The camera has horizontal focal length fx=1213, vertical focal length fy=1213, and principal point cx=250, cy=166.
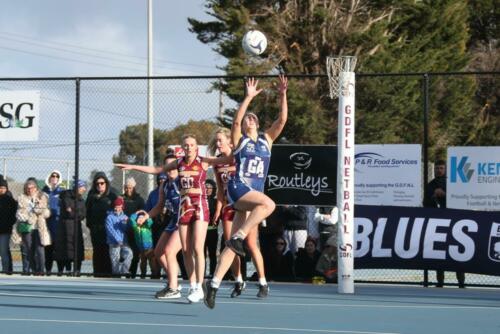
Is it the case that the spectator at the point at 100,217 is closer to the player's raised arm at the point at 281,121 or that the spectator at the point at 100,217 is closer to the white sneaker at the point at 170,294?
the white sneaker at the point at 170,294

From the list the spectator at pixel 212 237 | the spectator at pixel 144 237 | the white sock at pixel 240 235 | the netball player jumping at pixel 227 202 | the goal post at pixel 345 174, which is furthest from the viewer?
the spectator at pixel 144 237

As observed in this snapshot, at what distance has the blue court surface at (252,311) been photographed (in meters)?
11.4

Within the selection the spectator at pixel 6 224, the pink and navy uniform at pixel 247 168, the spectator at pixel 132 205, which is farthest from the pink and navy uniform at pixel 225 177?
the spectator at pixel 6 224

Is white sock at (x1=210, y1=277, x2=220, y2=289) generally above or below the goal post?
below

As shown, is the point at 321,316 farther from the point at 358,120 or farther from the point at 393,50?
the point at 393,50

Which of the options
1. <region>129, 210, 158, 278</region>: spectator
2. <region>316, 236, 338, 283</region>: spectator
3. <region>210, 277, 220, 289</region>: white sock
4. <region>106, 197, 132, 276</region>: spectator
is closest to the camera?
<region>210, 277, 220, 289</region>: white sock

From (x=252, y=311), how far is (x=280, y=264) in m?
6.06

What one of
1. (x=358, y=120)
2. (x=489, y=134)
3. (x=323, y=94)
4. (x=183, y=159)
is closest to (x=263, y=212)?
(x=183, y=159)

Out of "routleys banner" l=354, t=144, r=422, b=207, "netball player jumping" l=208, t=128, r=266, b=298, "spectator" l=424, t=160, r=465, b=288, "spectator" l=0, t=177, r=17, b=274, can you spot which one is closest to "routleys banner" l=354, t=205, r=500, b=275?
"routleys banner" l=354, t=144, r=422, b=207

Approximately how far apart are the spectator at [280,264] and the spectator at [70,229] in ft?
11.2

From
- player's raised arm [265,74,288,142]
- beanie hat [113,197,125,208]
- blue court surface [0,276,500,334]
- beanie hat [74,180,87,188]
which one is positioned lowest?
blue court surface [0,276,500,334]

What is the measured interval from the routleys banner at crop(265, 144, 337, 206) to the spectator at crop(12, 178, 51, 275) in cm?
420

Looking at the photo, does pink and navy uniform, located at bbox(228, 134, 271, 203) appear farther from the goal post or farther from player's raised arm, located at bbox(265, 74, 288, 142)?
the goal post

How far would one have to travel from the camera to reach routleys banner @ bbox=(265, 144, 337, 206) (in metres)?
19.0
